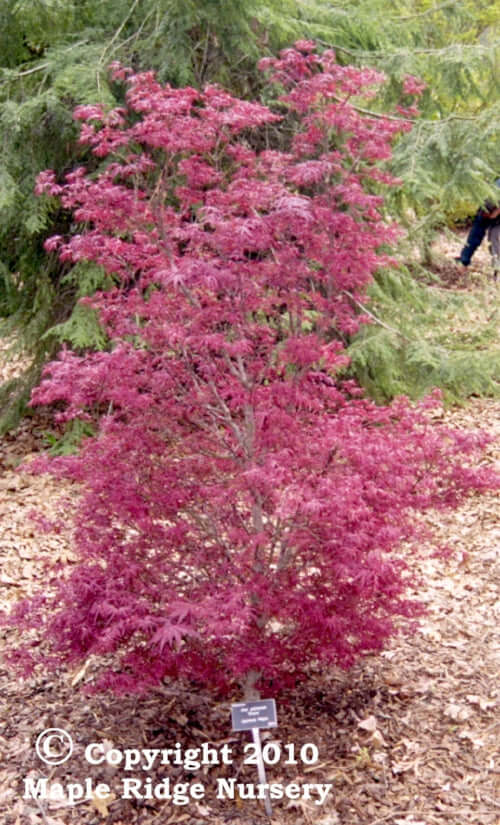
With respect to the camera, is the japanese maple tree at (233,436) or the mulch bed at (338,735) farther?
the mulch bed at (338,735)

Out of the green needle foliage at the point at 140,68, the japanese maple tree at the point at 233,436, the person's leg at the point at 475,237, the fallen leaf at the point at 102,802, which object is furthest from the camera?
the person's leg at the point at 475,237

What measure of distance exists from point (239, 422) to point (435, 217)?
666cm

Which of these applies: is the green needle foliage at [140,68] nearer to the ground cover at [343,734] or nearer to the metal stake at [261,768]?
the ground cover at [343,734]

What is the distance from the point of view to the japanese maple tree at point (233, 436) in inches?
113

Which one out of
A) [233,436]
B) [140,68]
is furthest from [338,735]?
[140,68]

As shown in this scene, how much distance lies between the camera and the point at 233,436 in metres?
3.37

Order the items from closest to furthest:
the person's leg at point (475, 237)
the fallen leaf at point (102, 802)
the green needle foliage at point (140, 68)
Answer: the fallen leaf at point (102, 802) → the green needle foliage at point (140, 68) → the person's leg at point (475, 237)

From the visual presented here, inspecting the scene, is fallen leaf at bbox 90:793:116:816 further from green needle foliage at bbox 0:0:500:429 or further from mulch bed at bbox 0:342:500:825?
green needle foliage at bbox 0:0:500:429

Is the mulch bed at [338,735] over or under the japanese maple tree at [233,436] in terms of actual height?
under

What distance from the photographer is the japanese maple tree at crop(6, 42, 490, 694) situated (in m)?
2.88

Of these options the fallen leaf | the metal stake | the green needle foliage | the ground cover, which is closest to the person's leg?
the green needle foliage

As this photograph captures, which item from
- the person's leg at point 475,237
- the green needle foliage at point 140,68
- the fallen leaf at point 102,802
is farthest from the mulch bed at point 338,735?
the person's leg at point 475,237

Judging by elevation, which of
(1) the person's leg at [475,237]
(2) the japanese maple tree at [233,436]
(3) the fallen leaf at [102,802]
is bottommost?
(1) the person's leg at [475,237]

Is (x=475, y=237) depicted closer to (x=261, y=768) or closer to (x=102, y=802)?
(x=261, y=768)
